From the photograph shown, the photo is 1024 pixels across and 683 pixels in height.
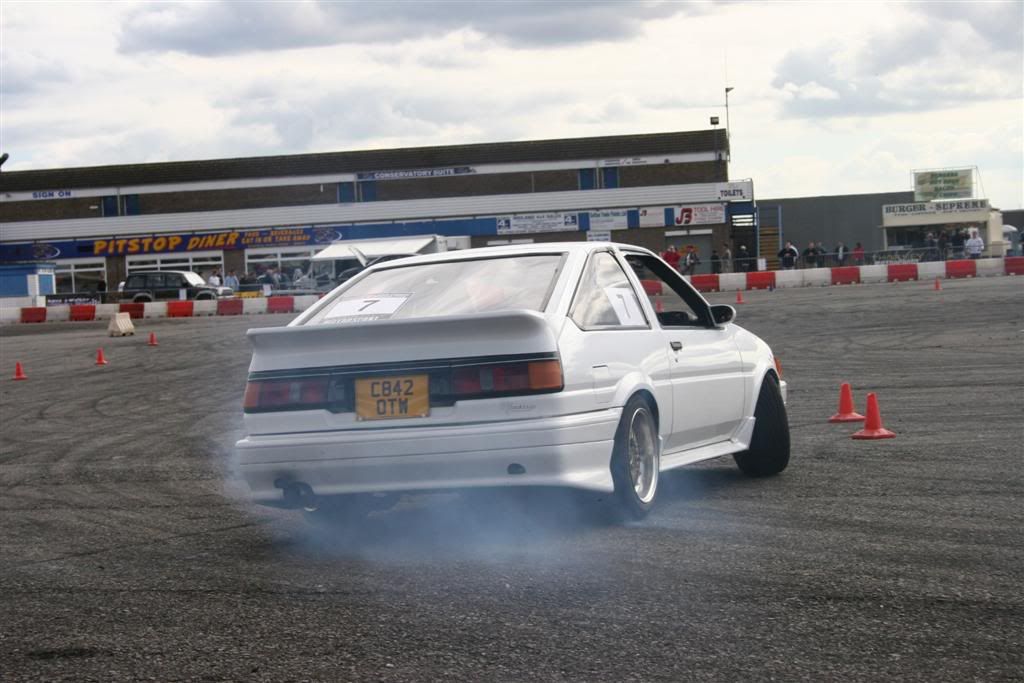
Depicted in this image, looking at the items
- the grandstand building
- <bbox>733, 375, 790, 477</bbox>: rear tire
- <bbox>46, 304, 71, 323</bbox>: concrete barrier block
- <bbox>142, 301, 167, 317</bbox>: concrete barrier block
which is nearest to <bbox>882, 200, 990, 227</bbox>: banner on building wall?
the grandstand building

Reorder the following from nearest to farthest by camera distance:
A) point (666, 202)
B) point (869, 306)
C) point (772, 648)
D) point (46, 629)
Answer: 1. point (772, 648)
2. point (46, 629)
3. point (869, 306)
4. point (666, 202)

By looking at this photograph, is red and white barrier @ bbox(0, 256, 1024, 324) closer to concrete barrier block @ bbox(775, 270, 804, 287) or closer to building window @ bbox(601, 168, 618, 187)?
concrete barrier block @ bbox(775, 270, 804, 287)

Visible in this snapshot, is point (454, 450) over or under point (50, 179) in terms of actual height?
under

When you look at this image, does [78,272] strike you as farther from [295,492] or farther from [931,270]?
[295,492]

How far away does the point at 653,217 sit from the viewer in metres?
61.3

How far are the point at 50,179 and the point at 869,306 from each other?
51330mm

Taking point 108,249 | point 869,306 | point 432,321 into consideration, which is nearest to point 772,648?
point 432,321

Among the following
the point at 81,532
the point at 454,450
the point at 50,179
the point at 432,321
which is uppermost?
the point at 50,179

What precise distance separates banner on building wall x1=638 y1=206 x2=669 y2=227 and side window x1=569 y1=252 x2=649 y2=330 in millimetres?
54620

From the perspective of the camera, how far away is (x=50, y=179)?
2665 inches

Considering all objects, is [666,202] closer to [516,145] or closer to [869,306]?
[516,145]

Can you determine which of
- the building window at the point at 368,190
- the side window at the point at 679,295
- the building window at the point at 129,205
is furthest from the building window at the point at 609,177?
the side window at the point at 679,295

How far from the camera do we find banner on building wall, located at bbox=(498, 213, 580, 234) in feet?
201

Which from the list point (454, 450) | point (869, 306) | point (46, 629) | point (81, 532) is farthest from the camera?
point (869, 306)
